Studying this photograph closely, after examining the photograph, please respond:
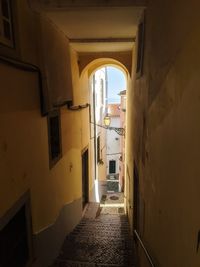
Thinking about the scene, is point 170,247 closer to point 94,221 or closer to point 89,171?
point 94,221

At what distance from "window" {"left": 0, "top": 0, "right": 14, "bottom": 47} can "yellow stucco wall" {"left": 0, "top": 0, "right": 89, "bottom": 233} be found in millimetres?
221

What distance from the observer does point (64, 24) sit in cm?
522

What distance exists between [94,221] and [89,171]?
245 cm

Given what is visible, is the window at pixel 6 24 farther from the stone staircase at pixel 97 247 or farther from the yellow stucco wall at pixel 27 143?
the stone staircase at pixel 97 247

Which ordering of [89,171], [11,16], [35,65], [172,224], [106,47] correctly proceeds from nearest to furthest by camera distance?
[172,224]
[11,16]
[35,65]
[106,47]
[89,171]

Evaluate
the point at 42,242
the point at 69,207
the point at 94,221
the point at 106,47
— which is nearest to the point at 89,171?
the point at 94,221

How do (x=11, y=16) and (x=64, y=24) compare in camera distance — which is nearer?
(x=11, y=16)

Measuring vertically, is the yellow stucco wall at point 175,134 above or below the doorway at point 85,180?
above

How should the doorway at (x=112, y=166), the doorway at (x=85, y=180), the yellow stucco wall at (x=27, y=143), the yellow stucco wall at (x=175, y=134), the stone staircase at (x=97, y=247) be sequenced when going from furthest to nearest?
1. the doorway at (x=112, y=166)
2. the doorway at (x=85, y=180)
3. the stone staircase at (x=97, y=247)
4. the yellow stucco wall at (x=27, y=143)
5. the yellow stucco wall at (x=175, y=134)

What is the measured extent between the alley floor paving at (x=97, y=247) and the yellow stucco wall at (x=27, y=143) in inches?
37.4

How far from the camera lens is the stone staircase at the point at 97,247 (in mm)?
5336

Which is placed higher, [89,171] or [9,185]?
[9,185]

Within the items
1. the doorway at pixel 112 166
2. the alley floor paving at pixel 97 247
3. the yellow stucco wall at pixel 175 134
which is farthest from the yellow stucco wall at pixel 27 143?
the doorway at pixel 112 166

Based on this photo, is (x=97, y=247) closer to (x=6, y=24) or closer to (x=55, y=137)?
(x=55, y=137)
